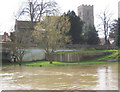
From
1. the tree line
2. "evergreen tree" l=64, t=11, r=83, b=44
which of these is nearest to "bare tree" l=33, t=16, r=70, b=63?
the tree line

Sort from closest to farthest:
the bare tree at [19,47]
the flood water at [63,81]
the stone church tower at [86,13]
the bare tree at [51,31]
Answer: the flood water at [63,81] < the bare tree at [51,31] < the bare tree at [19,47] < the stone church tower at [86,13]

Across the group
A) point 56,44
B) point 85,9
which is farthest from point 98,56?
point 85,9

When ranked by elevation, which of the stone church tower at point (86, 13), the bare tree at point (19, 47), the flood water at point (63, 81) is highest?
the stone church tower at point (86, 13)

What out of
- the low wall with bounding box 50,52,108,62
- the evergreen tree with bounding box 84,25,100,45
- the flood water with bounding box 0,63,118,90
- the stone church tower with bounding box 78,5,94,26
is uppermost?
the stone church tower with bounding box 78,5,94,26

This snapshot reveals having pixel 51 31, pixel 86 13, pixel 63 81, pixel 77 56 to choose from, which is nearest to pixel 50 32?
pixel 51 31

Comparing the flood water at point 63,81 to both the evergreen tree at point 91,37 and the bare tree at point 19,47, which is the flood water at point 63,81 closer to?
the bare tree at point 19,47

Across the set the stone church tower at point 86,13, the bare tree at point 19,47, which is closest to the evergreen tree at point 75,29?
the bare tree at point 19,47

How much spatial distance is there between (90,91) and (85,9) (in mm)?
79214

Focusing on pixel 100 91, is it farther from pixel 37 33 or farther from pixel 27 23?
pixel 27 23

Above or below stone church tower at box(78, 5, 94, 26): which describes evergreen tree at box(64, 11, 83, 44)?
below

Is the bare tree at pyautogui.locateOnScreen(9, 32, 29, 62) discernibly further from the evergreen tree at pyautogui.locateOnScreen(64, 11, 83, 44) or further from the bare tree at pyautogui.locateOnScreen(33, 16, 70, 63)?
the evergreen tree at pyautogui.locateOnScreen(64, 11, 83, 44)

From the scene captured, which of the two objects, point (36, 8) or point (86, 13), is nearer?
point (36, 8)

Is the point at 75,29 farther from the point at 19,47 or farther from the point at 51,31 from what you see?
the point at 51,31

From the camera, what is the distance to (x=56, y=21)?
88.2ft
